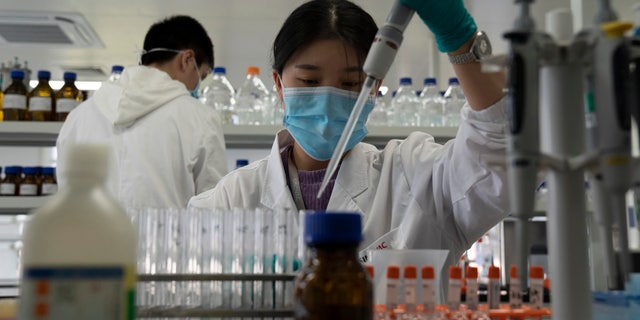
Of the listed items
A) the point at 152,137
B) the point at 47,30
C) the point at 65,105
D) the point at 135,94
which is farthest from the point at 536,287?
the point at 47,30

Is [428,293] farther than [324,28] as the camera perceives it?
No

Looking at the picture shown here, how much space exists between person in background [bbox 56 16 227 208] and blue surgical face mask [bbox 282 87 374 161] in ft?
3.08

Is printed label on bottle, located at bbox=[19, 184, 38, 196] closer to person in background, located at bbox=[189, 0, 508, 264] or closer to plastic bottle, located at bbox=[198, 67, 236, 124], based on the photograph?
plastic bottle, located at bbox=[198, 67, 236, 124]

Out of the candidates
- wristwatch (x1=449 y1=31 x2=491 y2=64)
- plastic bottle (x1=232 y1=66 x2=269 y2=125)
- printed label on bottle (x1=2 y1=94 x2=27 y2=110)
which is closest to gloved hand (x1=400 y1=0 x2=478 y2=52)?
wristwatch (x1=449 y1=31 x2=491 y2=64)

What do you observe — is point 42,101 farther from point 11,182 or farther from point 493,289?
point 493,289

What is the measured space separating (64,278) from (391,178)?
3.92ft

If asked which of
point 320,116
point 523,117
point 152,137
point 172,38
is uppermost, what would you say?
point 172,38

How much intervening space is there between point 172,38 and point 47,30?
95 centimetres

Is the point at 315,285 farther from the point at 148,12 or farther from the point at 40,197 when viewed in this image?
the point at 148,12

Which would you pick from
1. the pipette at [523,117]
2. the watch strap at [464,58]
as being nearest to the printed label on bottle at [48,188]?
the watch strap at [464,58]

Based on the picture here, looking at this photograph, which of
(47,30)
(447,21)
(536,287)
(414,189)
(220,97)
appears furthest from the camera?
(47,30)

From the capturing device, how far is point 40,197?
9.04 feet

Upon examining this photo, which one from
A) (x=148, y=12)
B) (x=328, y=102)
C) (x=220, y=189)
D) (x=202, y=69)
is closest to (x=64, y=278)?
(x=328, y=102)

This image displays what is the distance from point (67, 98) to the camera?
285 cm
